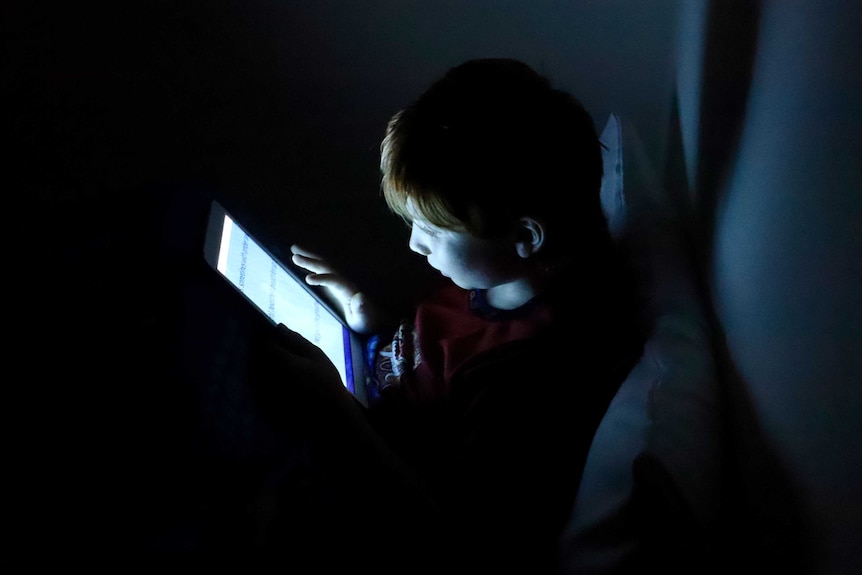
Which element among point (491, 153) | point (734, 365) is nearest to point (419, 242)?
point (491, 153)

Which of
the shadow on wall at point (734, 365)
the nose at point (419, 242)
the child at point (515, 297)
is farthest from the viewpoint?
the nose at point (419, 242)

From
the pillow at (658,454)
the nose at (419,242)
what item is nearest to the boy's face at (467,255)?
the nose at (419,242)

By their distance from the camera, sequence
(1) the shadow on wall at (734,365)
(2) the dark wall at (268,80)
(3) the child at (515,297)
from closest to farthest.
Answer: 1. (1) the shadow on wall at (734,365)
2. (3) the child at (515,297)
3. (2) the dark wall at (268,80)

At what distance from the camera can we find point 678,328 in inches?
24.7

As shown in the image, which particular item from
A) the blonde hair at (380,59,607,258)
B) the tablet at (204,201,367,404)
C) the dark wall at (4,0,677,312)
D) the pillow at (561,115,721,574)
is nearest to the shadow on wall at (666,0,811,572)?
the pillow at (561,115,721,574)

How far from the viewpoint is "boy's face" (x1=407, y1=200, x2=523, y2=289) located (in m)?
0.69

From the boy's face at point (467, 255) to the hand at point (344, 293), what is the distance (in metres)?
0.20

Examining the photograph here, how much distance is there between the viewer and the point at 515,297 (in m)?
0.77

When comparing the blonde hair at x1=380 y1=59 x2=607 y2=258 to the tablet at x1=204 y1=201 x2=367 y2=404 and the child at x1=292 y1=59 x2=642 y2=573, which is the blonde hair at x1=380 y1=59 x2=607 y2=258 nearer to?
the child at x1=292 y1=59 x2=642 y2=573

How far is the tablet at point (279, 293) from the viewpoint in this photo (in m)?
0.63

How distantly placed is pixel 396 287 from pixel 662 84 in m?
0.54

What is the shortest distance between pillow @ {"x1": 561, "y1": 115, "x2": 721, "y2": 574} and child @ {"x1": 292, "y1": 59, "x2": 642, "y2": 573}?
0.05m

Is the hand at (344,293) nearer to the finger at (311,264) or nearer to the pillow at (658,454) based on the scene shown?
the finger at (311,264)

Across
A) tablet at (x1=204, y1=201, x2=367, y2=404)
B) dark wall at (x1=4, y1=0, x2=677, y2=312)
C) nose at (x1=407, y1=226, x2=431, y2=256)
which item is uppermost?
dark wall at (x1=4, y1=0, x2=677, y2=312)
